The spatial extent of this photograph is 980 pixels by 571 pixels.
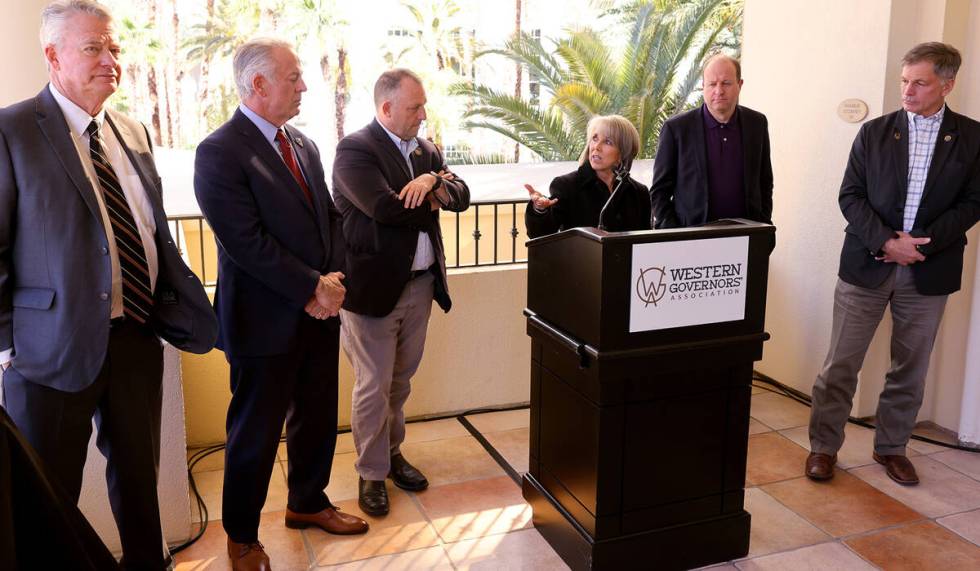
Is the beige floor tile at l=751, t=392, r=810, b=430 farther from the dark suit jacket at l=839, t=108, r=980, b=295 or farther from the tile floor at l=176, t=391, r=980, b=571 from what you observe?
the dark suit jacket at l=839, t=108, r=980, b=295

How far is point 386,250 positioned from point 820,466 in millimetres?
2214

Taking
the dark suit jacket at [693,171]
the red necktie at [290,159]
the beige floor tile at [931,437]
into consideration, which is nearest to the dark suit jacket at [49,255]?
the red necktie at [290,159]

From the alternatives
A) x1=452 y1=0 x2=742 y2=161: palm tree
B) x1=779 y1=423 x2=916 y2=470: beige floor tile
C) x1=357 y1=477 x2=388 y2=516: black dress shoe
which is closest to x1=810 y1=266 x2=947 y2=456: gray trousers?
x1=779 y1=423 x2=916 y2=470: beige floor tile

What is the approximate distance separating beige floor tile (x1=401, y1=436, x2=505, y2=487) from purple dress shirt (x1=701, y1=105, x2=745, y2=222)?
5.25ft

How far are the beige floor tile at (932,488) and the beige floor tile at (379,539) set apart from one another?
2.05 m

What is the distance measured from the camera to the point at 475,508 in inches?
140

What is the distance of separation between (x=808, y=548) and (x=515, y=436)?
1.61 meters

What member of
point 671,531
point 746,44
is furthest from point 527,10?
point 671,531

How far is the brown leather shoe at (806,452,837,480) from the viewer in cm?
382

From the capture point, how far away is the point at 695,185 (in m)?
3.99

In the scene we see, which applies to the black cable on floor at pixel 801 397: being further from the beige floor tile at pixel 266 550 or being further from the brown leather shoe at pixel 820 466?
the beige floor tile at pixel 266 550

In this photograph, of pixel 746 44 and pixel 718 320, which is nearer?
pixel 718 320

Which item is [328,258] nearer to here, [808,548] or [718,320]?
[718,320]

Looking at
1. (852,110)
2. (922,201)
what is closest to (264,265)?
(922,201)
